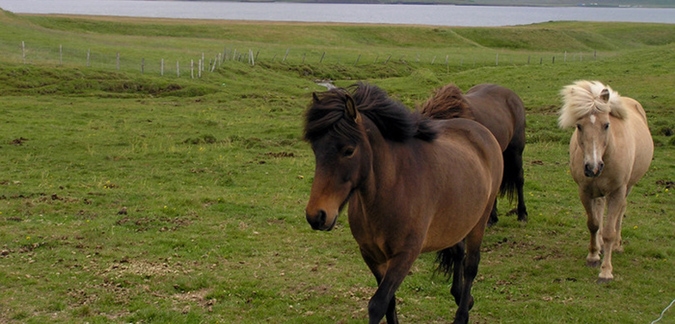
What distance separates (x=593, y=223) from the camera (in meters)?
8.28

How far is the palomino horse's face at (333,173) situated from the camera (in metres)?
4.32

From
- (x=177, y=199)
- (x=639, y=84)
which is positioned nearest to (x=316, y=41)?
(x=639, y=84)

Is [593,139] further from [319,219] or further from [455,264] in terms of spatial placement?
[319,219]

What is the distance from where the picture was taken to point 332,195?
4.41m

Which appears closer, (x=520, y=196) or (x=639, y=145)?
(x=639, y=145)

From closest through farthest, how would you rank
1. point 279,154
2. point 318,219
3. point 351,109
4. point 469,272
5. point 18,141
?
point 318,219
point 351,109
point 469,272
point 279,154
point 18,141

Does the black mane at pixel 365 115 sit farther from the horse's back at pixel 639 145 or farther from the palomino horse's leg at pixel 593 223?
the horse's back at pixel 639 145

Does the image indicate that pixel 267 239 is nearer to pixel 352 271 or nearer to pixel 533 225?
pixel 352 271

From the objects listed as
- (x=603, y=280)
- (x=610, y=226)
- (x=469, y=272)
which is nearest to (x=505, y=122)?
(x=610, y=226)

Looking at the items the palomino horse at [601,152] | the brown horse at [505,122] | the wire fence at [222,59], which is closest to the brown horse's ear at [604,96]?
the palomino horse at [601,152]

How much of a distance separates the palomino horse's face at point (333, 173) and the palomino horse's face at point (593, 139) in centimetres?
377

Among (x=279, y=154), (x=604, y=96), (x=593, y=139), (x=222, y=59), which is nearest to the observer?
(x=593, y=139)

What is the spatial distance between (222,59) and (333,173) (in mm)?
36644

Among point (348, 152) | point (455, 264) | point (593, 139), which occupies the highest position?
point (348, 152)
